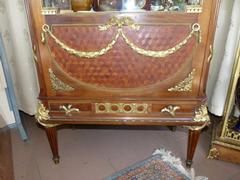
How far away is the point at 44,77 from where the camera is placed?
46.6 inches

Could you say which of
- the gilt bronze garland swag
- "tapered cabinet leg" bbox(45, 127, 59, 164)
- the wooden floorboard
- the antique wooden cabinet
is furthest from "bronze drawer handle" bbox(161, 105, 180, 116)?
the wooden floorboard

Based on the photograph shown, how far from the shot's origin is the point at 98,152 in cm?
160

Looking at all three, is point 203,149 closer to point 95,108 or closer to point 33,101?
point 95,108

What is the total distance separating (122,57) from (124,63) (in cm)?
3

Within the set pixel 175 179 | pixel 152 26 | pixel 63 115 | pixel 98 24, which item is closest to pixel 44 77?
pixel 63 115

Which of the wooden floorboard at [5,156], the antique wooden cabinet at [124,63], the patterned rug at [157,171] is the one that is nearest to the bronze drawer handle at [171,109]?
the antique wooden cabinet at [124,63]

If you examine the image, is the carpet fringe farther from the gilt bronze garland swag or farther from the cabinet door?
the gilt bronze garland swag

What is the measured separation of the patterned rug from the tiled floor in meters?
0.04

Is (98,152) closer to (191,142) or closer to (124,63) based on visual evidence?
(191,142)

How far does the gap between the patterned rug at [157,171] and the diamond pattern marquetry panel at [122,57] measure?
0.53 m

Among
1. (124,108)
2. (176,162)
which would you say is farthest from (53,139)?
(176,162)

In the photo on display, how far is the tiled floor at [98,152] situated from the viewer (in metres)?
1.45

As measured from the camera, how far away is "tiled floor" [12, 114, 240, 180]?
4.77 ft

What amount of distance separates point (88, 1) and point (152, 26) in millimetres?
303
